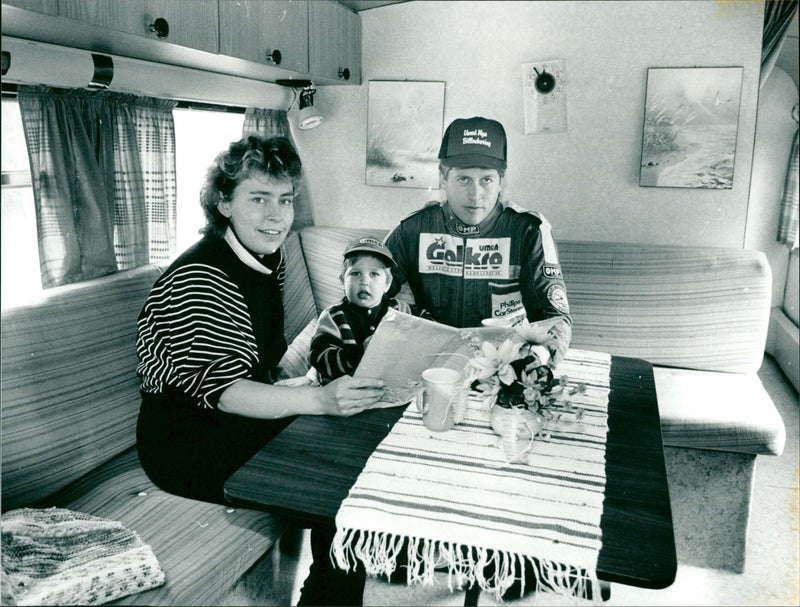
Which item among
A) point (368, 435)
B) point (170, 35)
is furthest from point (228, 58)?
point (368, 435)

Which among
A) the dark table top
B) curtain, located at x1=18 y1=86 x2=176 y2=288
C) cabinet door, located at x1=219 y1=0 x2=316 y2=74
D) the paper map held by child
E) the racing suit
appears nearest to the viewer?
the dark table top

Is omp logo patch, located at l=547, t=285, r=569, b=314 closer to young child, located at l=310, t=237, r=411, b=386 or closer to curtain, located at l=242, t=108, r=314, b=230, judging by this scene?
young child, located at l=310, t=237, r=411, b=386

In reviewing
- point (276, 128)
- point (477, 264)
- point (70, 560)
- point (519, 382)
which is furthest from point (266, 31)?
point (70, 560)

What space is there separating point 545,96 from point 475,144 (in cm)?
91

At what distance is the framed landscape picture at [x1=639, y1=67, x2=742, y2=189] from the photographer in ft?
9.11

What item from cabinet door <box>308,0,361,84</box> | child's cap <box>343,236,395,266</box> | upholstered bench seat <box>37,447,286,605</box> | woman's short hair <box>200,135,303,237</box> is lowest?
upholstered bench seat <box>37,447,286,605</box>

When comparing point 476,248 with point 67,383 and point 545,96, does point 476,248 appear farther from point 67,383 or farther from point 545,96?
point 67,383

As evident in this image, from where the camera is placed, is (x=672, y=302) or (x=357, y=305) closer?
(x=357, y=305)

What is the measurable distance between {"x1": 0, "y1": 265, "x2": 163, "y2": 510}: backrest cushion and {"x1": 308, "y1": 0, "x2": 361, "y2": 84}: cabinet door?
122 cm

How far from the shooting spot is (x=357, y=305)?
219cm

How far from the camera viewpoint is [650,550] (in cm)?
105

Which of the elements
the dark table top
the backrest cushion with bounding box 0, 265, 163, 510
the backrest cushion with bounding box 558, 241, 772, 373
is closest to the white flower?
the dark table top

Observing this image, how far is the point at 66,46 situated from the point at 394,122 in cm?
160

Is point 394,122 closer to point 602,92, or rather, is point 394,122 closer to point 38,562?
point 602,92
